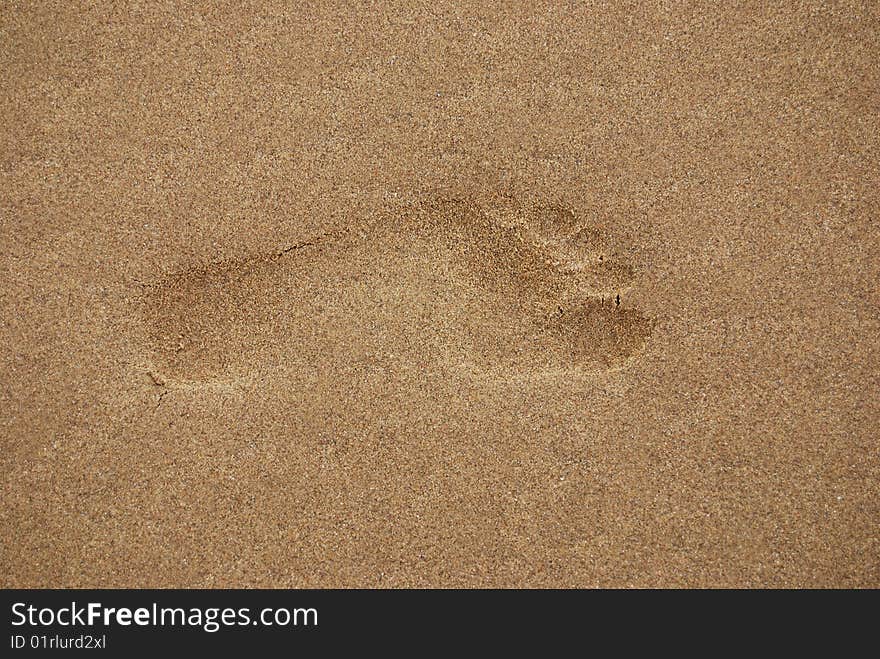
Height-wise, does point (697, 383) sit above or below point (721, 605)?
above

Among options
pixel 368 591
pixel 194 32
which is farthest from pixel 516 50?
pixel 368 591

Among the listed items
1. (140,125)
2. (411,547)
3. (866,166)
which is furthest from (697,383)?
(140,125)

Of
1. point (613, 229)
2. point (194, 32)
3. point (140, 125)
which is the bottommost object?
point (613, 229)

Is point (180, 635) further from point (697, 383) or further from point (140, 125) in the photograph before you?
point (697, 383)
